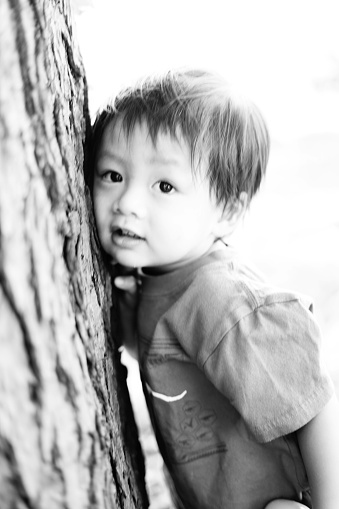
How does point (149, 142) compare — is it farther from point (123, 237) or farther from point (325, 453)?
point (325, 453)

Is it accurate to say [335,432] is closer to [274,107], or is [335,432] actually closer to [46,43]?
[46,43]

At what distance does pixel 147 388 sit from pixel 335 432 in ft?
0.96

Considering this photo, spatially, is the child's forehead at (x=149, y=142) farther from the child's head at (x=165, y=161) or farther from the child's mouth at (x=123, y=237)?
the child's mouth at (x=123, y=237)

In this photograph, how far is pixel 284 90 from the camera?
5.64ft

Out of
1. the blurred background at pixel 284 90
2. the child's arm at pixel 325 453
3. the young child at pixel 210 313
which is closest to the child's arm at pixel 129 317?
the young child at pixel 210 313

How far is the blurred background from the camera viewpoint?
5.13 feet

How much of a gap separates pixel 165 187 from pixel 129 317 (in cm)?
28

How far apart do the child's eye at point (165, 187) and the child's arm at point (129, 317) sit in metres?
0.21

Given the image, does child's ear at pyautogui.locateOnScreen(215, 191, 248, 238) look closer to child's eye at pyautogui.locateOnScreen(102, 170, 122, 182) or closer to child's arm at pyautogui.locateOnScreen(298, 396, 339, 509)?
child's eye at pyautogui.locateOnScreen(102, 170, 122, 182)

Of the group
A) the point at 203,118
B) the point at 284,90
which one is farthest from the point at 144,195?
the point at 284,90

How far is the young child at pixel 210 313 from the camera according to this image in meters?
0.76

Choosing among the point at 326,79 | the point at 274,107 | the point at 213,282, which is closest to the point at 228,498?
the point at 213,282

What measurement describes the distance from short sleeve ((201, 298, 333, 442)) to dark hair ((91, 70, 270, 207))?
22cm

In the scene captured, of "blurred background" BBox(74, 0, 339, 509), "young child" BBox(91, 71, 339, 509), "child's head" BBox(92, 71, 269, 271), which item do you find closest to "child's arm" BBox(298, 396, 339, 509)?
"young child" BBox(91, 71, 339, 509)
